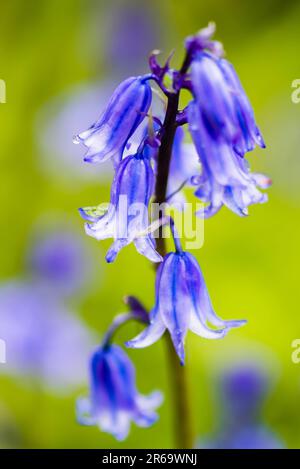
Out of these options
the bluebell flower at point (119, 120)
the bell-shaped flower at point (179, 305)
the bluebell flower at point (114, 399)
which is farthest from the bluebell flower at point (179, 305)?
the bluebell flower at point (114, 399)

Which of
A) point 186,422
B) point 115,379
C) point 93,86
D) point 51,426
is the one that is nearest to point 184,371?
point 186,422

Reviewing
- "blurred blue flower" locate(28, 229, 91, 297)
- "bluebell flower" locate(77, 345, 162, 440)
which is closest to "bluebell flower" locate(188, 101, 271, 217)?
"bluebell flower" locate(77, 345, 162, 440)

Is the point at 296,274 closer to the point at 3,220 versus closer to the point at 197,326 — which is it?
the point at 3,220

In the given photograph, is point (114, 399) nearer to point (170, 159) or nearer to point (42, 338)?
point (170, 159)

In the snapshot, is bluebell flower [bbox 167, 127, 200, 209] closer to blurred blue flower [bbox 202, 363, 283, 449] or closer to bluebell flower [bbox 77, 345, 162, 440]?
bluebell flower [bbox 77, 345, 162, 440]
